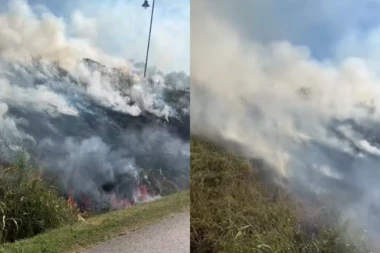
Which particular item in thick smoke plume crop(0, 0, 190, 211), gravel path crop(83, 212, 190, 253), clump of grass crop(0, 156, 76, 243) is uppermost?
thick smoke plume crop(0, 0, 190, 211)

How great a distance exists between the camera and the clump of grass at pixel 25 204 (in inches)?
101

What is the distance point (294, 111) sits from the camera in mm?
2867

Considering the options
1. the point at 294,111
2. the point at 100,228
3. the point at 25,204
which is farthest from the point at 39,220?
the point at 294,111

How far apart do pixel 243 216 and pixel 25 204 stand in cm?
124

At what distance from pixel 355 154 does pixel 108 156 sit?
1.39 meters

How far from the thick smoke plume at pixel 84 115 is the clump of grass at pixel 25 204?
67 mm

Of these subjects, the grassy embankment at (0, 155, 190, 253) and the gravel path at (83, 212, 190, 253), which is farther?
the gravel path at (83, 212, 190, 253)

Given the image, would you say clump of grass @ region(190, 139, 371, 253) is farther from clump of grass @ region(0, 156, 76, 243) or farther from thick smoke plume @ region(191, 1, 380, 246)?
clump of grass @ region(0, 156, 76, 243)

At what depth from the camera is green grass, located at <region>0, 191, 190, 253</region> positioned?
104 inches

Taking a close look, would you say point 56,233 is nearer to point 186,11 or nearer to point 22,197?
point 22,197

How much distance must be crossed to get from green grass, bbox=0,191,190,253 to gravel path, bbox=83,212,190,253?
39 mm

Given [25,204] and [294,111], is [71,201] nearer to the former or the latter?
[25,204]

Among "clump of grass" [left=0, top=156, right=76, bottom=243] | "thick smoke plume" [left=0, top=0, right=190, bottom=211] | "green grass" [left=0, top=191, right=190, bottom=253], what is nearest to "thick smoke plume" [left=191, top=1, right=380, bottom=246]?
"thick smoke plume" [left=0, top=0, right=190, bottom=211]

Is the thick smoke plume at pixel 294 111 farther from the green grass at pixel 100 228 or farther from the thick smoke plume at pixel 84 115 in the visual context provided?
the green grass at pixel 100 228
